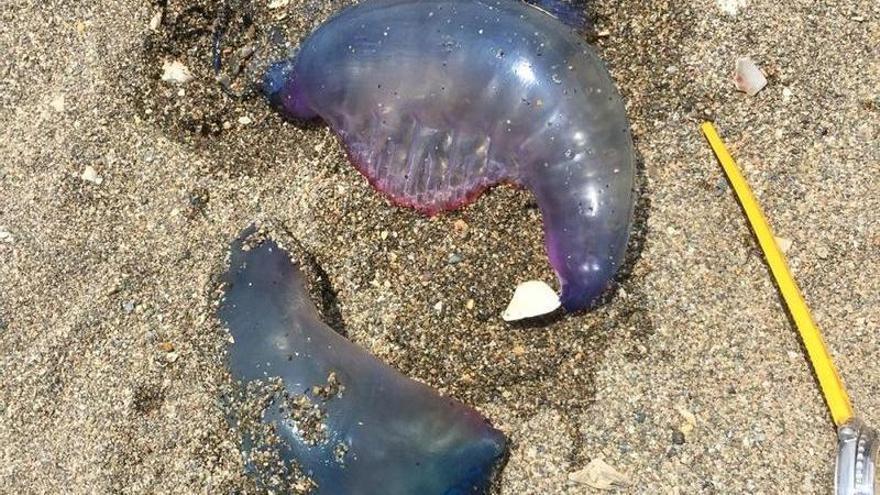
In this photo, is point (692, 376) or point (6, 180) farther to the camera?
point (6, 180)

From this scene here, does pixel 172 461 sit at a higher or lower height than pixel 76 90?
lower

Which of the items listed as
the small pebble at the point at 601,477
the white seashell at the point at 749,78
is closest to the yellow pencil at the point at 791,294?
the white seashell at the point at 749,78

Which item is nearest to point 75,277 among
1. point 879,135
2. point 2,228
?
point 2,228

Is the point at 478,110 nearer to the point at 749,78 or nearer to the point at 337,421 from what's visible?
the point at 749,78

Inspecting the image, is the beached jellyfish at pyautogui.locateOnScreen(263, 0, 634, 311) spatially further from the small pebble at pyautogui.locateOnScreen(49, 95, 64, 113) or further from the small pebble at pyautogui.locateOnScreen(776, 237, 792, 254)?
the small pebble at pyautogui.locateOnScreen(49, 95, 64, 113)

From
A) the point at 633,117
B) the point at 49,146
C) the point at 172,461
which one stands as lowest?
the point at 172,461

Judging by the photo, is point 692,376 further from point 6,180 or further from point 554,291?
point 6,180
